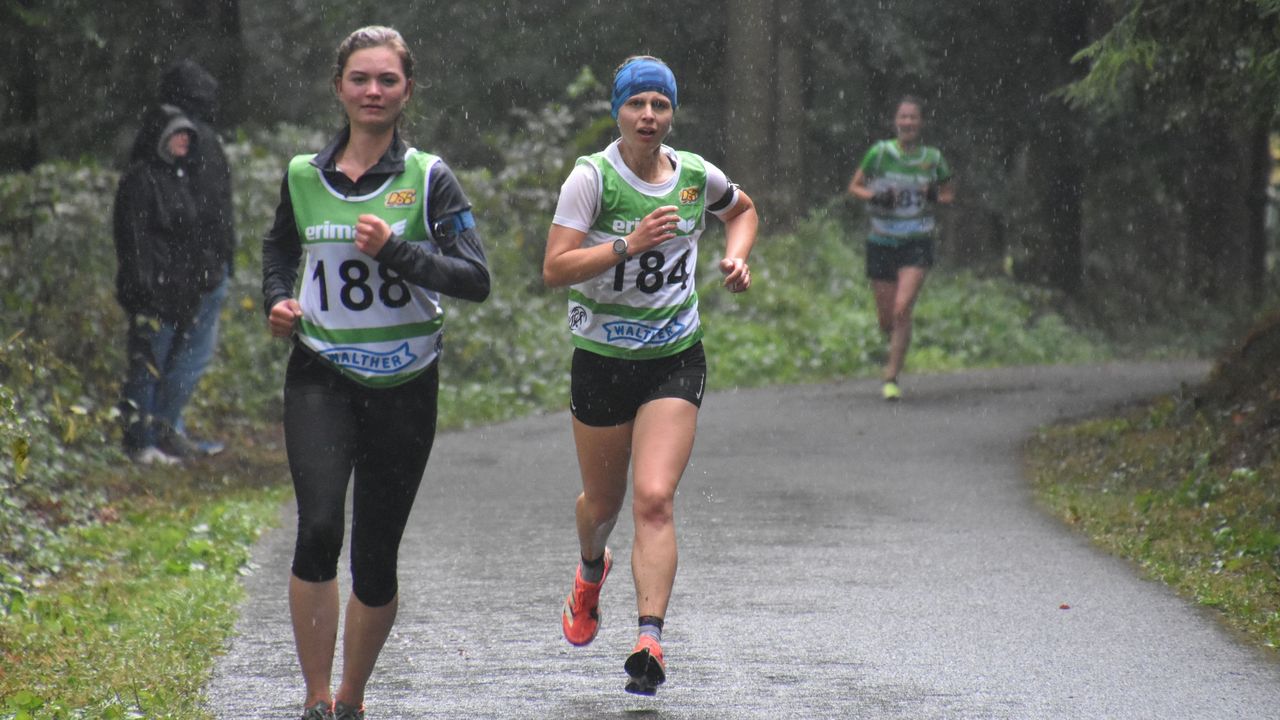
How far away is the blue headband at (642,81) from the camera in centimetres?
615

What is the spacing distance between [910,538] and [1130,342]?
16.8 metres

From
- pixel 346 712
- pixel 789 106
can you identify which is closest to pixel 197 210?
pixel 346 712

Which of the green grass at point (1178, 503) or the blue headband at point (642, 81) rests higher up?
the blue headband at point (642, 81)

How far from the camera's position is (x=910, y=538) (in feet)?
30.3

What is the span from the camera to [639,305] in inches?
243

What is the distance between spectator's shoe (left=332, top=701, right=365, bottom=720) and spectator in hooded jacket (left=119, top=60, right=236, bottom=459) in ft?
21.5

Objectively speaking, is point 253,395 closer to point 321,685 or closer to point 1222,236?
point 321,685

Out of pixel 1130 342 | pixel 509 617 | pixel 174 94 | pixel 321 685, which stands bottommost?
pixel 1130 342

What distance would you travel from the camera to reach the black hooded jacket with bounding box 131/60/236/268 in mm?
11352

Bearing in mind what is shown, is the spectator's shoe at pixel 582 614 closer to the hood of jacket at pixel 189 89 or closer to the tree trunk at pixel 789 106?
the hood of jacket at pixel 189 89

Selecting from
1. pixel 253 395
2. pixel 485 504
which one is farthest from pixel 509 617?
pixel 253 395

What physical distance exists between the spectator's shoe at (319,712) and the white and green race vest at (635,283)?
1.58m

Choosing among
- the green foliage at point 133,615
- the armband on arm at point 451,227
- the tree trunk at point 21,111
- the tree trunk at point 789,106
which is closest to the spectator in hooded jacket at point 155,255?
the green foliage at point 133,615

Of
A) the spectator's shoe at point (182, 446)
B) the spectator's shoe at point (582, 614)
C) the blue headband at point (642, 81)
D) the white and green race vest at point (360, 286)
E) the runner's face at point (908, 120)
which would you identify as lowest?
the spectator's shoe at point (182, 446)
